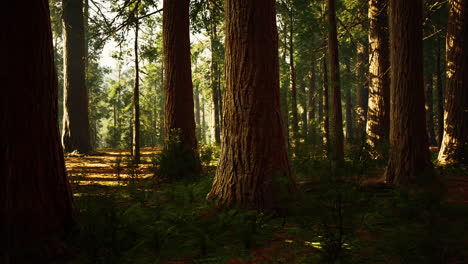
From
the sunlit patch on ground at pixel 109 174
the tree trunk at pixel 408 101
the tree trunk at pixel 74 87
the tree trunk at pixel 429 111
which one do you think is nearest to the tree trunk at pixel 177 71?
the sunlit patch on ground at pixel 109 174

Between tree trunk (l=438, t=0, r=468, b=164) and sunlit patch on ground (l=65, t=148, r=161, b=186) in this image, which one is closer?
sunlit patch on ground (l=65, t=148, r=161, b=186)

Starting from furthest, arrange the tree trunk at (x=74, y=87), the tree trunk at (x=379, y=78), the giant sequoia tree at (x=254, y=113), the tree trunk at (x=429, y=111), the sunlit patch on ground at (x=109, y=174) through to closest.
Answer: the tree trunk at (x=429, y=111) → the tree trunk at (x=74, y=87) → the tree trunk at (x=379, y=78) → the sunlit patch on ground at (x=109, y=174) → the giant sequoia tree at (x=254, y=113)

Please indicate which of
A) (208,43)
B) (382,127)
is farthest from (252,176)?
(208,43)

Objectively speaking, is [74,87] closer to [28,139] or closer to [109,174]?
[109,174]

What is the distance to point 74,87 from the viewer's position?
47.5 ft

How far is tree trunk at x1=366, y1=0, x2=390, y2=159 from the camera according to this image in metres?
10.2

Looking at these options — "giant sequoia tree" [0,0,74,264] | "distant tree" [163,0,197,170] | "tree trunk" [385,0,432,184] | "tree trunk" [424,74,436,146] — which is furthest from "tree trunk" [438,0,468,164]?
"giant sequoia tree" [0,0,74,264]

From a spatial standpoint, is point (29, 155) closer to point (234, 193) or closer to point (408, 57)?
point (234, 193)

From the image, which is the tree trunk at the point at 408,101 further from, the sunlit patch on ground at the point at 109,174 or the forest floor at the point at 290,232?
the sunlit patch on ground at the point at 109,174

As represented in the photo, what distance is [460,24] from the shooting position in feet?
27.7

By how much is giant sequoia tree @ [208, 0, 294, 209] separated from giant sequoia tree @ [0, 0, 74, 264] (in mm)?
2470

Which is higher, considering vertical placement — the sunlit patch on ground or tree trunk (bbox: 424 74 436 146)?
tree trunk (bbox: 424 74 436 146)

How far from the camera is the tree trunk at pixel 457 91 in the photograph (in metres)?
8.45

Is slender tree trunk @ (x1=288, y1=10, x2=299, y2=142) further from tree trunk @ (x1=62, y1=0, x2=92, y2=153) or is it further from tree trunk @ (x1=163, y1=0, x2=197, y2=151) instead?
tree trunk @ (x1=62, y1=0, x2=92, y2=153)
